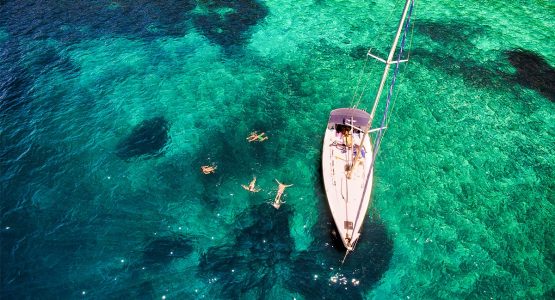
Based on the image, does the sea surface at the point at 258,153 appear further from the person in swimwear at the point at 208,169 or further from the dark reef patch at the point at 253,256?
the person in swimwear at the point at 208,169

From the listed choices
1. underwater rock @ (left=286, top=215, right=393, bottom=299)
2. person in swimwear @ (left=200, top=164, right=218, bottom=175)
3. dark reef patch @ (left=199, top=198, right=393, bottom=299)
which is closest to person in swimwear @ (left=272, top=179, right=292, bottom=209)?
dark reef patch @ (left=199, top=198, right=393, bottom=299)

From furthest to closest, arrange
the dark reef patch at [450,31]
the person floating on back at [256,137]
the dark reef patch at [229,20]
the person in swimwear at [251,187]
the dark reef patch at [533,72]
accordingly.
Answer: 1. the dark reef patch at [229,20]
2. the dark reef patch at [450,31]
3. the dark reef patch at [533,72]
4. the person floating on back at [256,137]
5. the person in swimwear at [251,187]

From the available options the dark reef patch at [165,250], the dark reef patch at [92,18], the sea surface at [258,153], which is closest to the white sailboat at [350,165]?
the sea surface at [258,153]

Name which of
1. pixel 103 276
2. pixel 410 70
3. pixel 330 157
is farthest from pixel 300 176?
pixel 410 70

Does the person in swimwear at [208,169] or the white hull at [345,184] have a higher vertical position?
the white hull at [345,184]

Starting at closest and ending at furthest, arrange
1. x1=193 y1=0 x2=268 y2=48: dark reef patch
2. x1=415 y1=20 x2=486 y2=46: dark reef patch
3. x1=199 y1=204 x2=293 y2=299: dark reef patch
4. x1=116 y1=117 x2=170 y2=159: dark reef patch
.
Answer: x1=199 y1=204 x2=293 y2=299: dark reef patch, x1=116 y1=117 x2=170 y2=159: dark reef patch, x1=415 y1=20 x2=486 y2=46: dark reef patch, x1=193 y1=0 x2=268 y2=48: dark reef patch

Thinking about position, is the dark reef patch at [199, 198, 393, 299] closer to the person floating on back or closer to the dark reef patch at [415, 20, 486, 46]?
the person floating on back

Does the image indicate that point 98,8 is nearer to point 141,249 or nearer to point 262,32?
point 262,32
